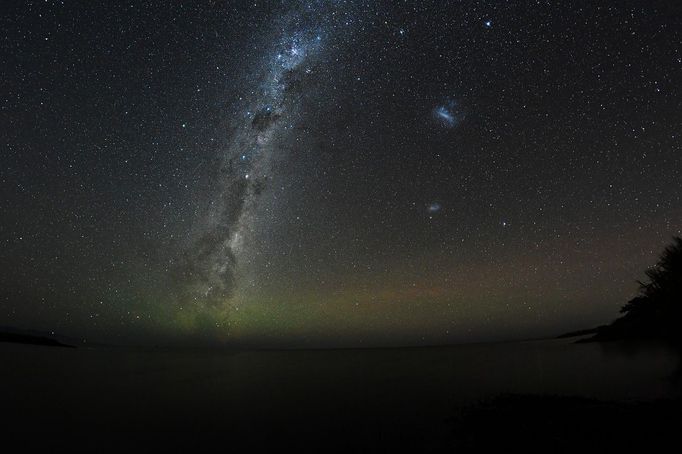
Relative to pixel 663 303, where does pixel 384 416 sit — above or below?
below

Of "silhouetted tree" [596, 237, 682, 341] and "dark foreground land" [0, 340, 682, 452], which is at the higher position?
"silhouetted tree" [596, 237, 682, 341]

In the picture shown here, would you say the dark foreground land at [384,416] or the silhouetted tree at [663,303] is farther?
the silhouetted tree at [663,303]

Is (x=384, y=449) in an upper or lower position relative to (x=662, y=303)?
lower

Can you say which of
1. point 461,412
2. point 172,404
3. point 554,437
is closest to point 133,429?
point 172,404

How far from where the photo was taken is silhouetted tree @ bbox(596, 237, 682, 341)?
2041 inches

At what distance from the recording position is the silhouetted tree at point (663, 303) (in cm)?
5184

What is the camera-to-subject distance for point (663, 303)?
5588 cm

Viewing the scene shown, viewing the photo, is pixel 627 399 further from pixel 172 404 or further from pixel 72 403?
pixel 72 403

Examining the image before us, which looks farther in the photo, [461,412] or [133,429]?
[133,429]

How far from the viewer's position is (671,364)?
104 ft

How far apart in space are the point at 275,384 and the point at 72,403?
21635 mm

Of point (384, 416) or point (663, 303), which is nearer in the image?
point (384, 416)

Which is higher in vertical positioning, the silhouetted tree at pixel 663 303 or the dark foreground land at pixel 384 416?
the silhouetted tree at pixel 663 303

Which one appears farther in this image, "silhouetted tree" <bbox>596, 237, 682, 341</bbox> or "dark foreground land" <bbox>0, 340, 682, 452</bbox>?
"silhouetted tree" <bbox>596, 237, 682, 341</bbox>
